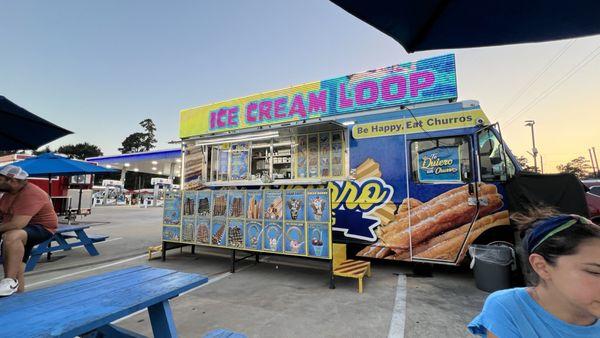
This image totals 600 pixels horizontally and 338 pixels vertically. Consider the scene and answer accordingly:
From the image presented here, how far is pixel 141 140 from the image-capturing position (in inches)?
2623

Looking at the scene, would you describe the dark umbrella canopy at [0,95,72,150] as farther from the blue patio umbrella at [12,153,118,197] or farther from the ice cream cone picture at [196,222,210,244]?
the ice cream cone picture at [196,222,210,244]

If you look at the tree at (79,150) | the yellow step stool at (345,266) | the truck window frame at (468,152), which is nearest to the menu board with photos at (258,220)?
the yellow step stool at (345,266)

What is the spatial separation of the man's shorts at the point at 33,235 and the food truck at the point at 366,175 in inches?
109

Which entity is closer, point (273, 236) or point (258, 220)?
point (273, 236)

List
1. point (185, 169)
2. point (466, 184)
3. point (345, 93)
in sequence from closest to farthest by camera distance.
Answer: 1. point (466, 184)
2. point (345, 93)
3. point (185, 169)

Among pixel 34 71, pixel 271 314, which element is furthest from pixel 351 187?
pixel 34 71

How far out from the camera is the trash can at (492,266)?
160 inches

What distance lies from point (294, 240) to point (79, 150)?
242ft

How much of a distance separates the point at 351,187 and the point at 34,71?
29.8 meters

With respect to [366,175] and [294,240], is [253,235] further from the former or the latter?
[366,175]

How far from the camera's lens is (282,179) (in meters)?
6.02

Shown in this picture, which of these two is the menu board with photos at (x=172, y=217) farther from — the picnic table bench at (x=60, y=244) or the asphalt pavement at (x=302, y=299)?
the picnic table bench at (x=60, y=244)

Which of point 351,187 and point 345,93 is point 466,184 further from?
point 345,93

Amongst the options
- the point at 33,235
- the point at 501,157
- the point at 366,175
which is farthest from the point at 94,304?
the point at 501,157
